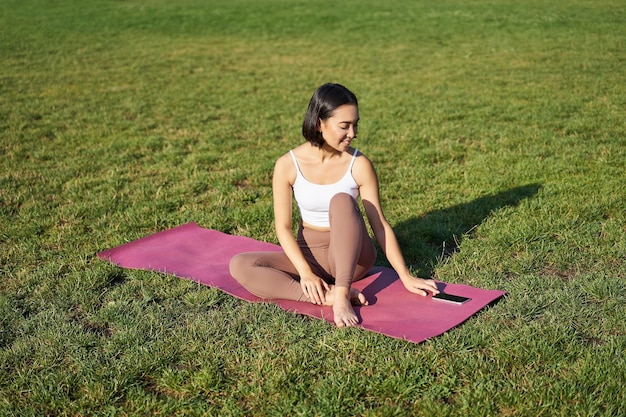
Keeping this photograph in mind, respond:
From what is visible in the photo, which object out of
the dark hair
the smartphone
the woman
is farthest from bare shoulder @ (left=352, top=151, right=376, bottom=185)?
the smartphone

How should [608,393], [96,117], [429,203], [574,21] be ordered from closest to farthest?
[608,393]
[429,203]
[96,117]
[574,21]

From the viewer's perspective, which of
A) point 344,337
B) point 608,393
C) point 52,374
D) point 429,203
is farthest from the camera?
point 429,203

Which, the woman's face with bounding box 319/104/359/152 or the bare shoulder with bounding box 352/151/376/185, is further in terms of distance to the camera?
the bare shoulder with bounding box 352/151/376/185

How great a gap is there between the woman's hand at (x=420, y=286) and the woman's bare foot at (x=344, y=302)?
12.1 inches

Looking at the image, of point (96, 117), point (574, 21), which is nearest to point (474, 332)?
point (96, 117)

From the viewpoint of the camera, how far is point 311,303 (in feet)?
14.8

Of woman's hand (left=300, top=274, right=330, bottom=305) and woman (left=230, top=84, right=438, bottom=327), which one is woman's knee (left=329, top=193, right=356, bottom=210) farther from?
Result: woman's hand (left=300, top=274, right=330, bottom=305)

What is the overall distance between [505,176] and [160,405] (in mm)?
4939

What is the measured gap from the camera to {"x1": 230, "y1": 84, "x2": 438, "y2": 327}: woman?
435cm

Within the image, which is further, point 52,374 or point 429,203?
point 429,203

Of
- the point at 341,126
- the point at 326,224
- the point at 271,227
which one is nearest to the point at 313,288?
the point at 326,224

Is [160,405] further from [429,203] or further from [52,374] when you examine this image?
[429,203]

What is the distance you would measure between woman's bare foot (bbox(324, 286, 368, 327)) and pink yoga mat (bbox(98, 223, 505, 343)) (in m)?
0.06

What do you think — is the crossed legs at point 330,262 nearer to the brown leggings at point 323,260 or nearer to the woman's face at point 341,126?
the brown leggings at point 323,260
